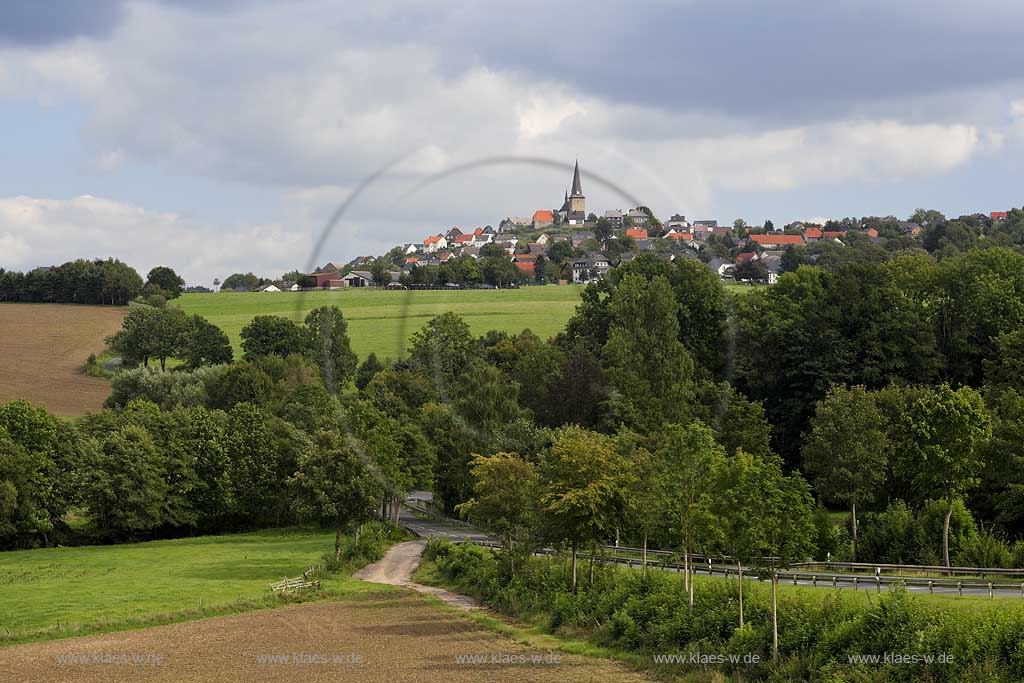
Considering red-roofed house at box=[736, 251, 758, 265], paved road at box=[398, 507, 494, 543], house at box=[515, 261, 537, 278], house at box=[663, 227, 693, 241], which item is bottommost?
paved road at box=[398, 507, 494, 543]

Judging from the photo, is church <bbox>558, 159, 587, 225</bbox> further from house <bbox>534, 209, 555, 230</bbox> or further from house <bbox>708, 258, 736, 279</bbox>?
house <bbox>708, 258, 736, 279</bbox>

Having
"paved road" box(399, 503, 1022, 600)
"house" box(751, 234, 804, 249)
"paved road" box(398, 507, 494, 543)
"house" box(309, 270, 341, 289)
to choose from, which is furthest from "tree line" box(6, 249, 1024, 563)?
"house" box(751, 234, 804, 249)

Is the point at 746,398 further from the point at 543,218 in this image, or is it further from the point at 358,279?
the point at 358,279

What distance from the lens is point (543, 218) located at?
65.2 m

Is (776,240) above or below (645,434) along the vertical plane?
above

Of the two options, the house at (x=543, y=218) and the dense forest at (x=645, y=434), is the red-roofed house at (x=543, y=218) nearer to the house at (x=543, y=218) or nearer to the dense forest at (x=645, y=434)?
the house at (x=543, y=218)

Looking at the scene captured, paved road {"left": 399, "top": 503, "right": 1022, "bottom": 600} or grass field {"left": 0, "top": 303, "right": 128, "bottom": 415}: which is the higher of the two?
grass field {"left": 0, "top": 303, "right": 128, "bottom": 415}

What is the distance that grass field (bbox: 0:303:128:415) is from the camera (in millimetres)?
138750

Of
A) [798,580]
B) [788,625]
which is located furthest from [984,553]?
[788,625]

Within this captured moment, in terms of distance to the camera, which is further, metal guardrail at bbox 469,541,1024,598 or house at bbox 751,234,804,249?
house at bbox 751,234,804,249

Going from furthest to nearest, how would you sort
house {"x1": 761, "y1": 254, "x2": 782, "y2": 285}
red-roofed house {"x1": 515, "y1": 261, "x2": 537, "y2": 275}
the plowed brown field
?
house {"x1": 761, "y1": 254, "x2": 782, "y2": 285} → red-roofed house {"x1": 515, "y1": 261, "x2": 537, "y2": 275} → the plowed brown field

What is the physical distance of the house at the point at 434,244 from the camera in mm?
56094

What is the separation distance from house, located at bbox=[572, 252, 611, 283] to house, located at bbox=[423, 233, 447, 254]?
964cm

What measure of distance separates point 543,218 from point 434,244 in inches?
387
